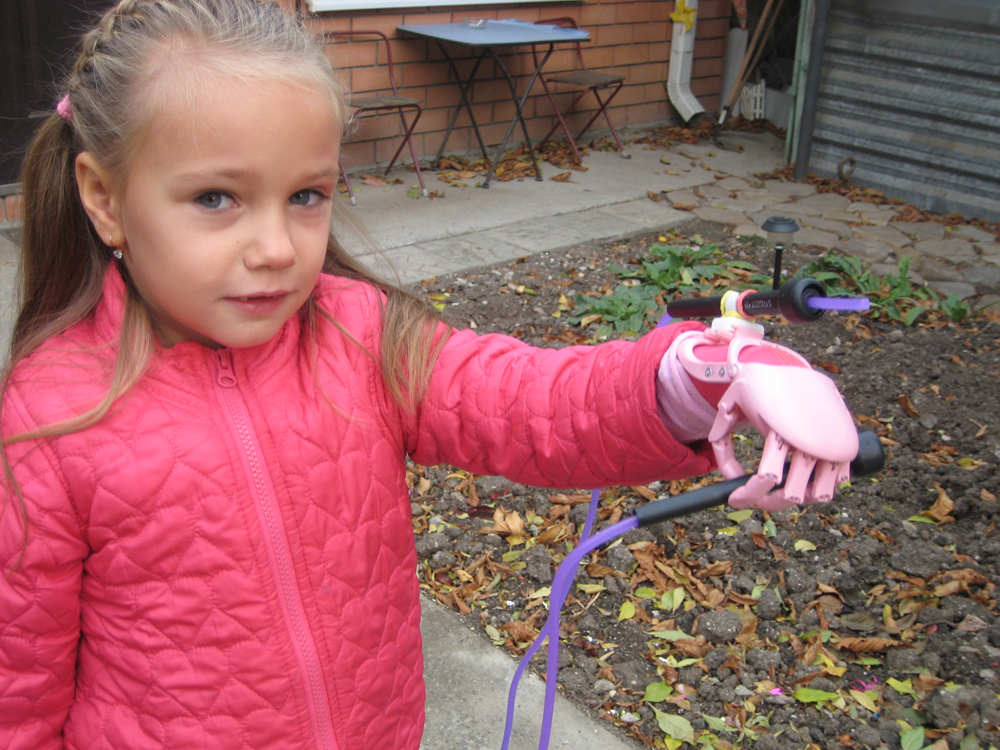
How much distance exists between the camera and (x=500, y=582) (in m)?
2.88

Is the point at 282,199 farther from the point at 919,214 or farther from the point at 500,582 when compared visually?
the point at 919,214

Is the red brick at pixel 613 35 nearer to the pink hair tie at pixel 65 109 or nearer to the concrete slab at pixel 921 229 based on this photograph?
the concrete slab at pixel 921 229

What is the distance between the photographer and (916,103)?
21.7 feet

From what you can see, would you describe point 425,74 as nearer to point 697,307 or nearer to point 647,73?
point 647,73

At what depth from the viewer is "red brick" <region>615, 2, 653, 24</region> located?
793 centimetres

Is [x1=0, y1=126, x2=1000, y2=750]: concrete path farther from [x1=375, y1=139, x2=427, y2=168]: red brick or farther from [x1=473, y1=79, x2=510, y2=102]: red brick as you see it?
[x1=473, y1=79, x2=510, y2=102]: red brick

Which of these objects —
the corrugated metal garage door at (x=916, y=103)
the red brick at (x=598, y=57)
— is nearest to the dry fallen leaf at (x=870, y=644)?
the corrugated metal garage door at (x=916, y=103)

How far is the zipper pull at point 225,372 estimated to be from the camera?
53.3 inches

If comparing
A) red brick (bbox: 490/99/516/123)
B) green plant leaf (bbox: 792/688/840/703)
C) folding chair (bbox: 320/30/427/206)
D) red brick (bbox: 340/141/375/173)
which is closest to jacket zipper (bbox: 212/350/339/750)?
green plant leaf (bbox: 792/688/840/703)

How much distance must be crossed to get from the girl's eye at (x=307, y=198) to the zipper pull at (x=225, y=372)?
251 mm

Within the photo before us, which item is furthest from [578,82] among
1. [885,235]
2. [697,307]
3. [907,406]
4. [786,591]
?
[697,307]

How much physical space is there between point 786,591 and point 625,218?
359 centimetres

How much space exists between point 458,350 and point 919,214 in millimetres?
5828

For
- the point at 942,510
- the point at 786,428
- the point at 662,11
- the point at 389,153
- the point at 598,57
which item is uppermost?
the point at 662,11
